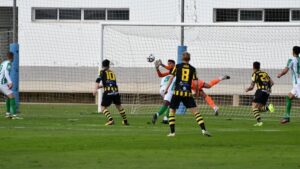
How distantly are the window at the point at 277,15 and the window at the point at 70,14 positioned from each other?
9.13 meters

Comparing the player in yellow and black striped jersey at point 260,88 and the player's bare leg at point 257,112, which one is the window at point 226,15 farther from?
the player's bare leg at point 257,112

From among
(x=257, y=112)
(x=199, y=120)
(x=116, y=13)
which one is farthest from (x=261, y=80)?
(x=116, y=13)

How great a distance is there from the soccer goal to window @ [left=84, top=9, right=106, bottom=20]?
604 cm

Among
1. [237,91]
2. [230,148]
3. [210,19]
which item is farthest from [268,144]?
[210,19]

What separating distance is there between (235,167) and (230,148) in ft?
11.6

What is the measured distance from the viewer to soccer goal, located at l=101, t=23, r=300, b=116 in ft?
128

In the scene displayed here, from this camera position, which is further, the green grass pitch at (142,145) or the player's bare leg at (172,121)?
the player's bare leg at (172,121)

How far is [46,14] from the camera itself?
47.8 metres

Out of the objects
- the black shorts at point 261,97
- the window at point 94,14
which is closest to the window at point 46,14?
the window at point 94,14

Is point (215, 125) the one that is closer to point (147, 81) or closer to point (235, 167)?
point (235, 167)

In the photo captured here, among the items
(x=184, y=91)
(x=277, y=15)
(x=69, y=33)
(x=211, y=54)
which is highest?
(x=277, y=15)

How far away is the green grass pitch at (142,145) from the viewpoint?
17219 mm

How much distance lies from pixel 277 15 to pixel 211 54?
7624mm

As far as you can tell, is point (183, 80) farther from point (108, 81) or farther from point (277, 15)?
point (277, 15)
